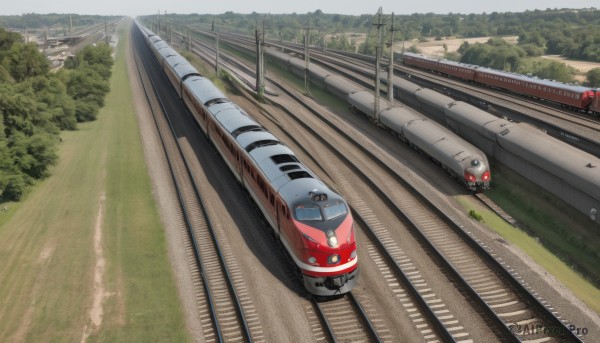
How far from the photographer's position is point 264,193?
22.6m

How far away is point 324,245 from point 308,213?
157 centimetres

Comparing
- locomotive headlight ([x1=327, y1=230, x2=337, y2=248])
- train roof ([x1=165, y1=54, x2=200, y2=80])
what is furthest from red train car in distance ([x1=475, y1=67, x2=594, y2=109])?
locomotive headlight ([x1=327, y1=230, x2=337, y2=248])

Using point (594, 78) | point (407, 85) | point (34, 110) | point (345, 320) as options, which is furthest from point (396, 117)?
point (594, 78)

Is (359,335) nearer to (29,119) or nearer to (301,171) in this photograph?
(301,171)

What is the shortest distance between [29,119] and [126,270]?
21389mm

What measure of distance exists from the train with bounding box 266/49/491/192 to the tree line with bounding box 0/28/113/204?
27640 mm

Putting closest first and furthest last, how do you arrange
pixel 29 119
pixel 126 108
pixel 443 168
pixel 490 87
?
pixel 443 168
pixel 29 119
pixel 126 108
pixel 490 87

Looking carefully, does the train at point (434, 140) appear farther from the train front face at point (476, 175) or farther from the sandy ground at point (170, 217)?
the sandy ground at point (170, 217)

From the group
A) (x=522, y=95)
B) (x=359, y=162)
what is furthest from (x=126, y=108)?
(x=522, y=95)

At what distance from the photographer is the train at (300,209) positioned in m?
17.8

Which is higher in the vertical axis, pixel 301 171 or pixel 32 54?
pixel 32 54

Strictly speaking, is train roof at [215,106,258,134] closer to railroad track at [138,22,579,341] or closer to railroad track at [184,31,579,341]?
railroad track at [184,31,579,341]

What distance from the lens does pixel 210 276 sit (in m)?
20.7

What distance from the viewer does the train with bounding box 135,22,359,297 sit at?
17.8m
